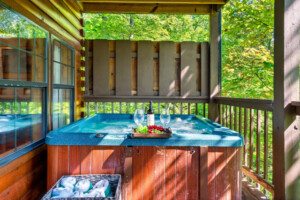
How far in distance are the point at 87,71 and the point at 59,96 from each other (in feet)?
3.47

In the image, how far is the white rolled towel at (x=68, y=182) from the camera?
1615mm

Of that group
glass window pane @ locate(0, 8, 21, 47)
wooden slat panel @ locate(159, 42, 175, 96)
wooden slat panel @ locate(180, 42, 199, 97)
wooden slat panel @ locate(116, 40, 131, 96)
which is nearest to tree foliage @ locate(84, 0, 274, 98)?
wooden slat panel @ locate(180, 42, 199, 97)

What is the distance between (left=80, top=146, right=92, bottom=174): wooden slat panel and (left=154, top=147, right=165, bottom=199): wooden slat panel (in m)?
0.64

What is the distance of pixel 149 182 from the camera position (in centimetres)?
177

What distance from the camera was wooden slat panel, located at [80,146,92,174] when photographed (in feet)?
5.84

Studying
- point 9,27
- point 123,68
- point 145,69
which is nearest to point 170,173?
point 9,27

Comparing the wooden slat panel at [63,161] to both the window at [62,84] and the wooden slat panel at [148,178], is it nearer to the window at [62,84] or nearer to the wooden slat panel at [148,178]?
the wooden slat panel at [148,178]

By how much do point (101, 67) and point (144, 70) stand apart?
0.85m

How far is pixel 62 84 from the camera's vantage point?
2770 mm

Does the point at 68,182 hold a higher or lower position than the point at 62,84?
lower

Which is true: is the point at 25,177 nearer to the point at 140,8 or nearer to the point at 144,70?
the point at 144,70

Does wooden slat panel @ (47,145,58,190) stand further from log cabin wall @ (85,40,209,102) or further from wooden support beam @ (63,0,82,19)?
wooden support beam @ (63,0,82,19)

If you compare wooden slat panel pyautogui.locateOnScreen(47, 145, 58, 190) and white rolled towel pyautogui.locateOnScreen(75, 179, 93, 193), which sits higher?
wooden slat panel pyautogui.locateOnScreen(47, 145, 58, 190)

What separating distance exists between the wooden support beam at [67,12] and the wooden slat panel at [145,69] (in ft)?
3.88
